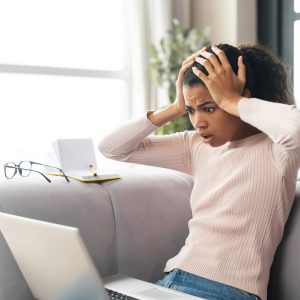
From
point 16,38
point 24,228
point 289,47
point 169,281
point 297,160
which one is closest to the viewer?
point 24,228

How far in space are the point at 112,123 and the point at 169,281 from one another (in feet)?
7.57

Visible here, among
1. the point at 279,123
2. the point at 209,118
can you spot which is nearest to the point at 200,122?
the point at 209,118

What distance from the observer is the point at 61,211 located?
1.78 meters

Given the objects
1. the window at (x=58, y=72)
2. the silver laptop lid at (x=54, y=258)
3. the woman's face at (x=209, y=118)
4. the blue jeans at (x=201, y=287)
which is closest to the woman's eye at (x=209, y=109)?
the woman's face at (x=209, y=118)

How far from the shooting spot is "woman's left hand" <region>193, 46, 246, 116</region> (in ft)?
5.05

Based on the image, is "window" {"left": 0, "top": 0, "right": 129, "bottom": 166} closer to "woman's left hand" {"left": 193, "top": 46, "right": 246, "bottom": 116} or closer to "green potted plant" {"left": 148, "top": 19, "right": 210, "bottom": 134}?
"green potted plant" {"left": 148, "top": 19, "right": 210, "bottom": 134}

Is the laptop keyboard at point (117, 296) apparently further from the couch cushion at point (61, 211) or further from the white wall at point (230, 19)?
the white wall at point (230, 19)

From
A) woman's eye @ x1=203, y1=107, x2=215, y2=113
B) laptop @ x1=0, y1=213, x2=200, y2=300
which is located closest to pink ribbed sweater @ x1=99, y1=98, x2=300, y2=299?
woman's eye @ x1=203, y1=107, x2=215, y2=113

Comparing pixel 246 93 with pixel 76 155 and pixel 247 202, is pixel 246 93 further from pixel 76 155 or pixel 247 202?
pixel 76 155

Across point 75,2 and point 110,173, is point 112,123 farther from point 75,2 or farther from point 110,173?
point 110,173

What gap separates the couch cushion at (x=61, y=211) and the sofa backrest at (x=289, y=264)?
1.65 feet

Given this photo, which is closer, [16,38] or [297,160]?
[297,160]

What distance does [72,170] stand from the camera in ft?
6.45

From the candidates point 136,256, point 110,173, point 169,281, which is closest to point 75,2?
point 110,173
